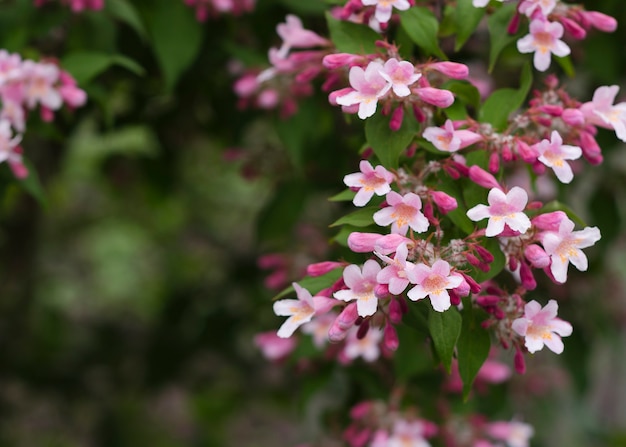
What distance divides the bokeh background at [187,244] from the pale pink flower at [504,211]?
0.40 meters

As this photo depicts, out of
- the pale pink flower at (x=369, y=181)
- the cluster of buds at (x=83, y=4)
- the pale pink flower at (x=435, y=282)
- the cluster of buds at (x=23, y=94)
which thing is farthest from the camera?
the cluster of buds at (x=83, y=4)

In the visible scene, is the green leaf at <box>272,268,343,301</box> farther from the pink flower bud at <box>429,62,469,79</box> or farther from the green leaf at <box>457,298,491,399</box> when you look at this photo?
the pink flower bud at <box>429,62,469,79</box>

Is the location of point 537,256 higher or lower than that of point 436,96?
lower

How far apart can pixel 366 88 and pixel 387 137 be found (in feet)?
0.23

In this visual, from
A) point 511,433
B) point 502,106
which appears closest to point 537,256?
point 502,106

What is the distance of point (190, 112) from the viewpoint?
2.27 m

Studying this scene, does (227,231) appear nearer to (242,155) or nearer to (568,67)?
(242,155)

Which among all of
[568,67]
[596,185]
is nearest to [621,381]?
[596,185]

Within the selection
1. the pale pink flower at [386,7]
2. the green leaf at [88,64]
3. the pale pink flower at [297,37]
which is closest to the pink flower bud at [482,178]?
the pale pink flower at [386,7]

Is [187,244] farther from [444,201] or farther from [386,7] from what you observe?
[444,201]

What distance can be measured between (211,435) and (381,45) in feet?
9.10

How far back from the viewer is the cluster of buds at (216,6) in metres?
1.55

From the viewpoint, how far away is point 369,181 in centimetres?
108

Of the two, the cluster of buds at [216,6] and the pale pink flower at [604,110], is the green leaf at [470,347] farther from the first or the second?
the cluster of buds at [216,6]
